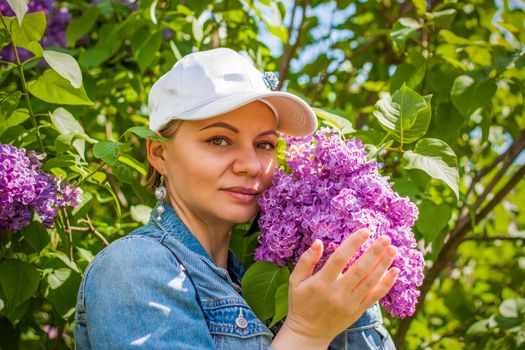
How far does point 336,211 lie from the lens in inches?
52.7

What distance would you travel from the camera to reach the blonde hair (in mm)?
1562

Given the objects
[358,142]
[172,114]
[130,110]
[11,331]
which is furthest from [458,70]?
[11,331]

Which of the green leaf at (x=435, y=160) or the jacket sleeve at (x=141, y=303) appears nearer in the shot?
the jacket sleeve at (x=141, y=303)

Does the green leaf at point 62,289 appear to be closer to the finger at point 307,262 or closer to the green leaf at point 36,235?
the green leaf at point 36,235

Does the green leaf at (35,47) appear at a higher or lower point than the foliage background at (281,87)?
higher

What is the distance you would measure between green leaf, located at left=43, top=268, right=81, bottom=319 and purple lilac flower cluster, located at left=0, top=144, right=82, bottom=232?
171 mm

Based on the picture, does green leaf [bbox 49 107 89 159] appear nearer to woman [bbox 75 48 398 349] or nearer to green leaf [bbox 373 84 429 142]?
woman [bbox 75 48 398 349]

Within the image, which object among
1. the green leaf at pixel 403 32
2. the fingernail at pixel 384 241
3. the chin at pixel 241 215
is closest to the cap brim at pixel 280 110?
the chin at pixel 241 215

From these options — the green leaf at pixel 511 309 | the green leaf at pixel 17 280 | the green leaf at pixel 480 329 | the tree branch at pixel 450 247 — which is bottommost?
the green leaf at pixel 480 329

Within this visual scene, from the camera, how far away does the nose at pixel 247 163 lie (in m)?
1.51

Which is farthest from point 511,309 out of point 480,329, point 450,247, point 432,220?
point 432,220

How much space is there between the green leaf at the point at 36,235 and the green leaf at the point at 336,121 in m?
0.75

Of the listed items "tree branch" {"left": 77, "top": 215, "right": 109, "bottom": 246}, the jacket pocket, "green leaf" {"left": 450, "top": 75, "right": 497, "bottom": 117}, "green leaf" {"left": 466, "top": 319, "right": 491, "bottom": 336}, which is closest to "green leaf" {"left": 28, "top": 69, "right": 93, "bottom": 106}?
"tree branch" {"left": 77, "top": 215, "right": 109, "bottom": 246}

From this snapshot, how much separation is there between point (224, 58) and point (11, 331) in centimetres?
114
